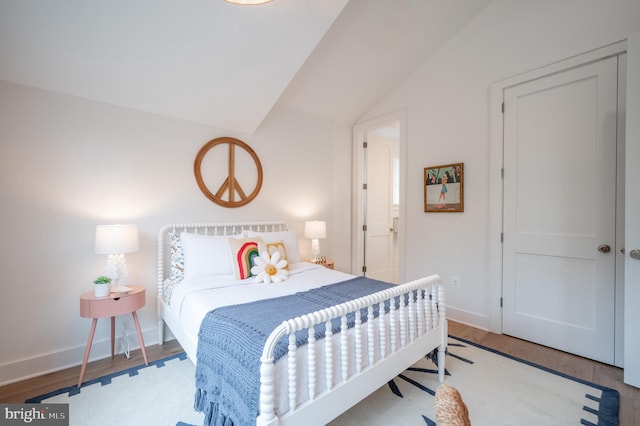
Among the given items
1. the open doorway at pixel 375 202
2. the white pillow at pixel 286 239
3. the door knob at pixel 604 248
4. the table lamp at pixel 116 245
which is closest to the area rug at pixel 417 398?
the table lamp at pixel 116 245

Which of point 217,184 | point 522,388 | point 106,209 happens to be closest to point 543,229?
point 522,388

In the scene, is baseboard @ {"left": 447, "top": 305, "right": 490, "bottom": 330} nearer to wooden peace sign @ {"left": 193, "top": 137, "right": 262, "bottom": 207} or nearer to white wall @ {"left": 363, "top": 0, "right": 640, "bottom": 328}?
white wall @ {"left": 363, "top": 0, "right": 640, "bottom": 328}

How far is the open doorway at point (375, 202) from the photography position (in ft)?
14.4

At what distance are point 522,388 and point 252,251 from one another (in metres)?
2.24

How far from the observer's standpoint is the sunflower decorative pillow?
7.96ft

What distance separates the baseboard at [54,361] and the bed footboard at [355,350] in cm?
205

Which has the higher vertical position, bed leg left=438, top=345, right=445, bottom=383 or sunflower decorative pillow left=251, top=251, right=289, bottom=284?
sunflower decorative pillow left=251, top=251, right=289, bottom=284

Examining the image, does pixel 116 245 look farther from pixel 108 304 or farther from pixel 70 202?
pixel 70 202

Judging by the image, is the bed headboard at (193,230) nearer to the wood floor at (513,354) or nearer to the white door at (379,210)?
the wood floor at (513,354)

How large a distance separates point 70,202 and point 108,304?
→ 2.92 feet

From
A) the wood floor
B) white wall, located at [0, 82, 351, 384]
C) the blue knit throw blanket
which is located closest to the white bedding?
the blue knit throw blanket

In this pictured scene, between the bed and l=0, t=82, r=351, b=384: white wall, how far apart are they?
0.36m

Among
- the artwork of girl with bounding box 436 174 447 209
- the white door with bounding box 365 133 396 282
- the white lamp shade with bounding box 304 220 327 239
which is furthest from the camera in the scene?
the white door with bounding box 365 133 396 282

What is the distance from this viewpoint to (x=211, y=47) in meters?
2.29
